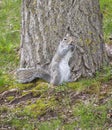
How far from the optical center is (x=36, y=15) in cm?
602

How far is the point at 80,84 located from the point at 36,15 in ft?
3.64

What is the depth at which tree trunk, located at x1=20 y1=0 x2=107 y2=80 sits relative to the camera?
5883mm

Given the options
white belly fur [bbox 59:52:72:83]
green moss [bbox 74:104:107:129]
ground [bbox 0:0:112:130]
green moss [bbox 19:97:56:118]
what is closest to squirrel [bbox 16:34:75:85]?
white belly fur [bbox 59:52:72:83]

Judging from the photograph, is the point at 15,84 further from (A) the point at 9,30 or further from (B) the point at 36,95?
(A) the point at 9,30

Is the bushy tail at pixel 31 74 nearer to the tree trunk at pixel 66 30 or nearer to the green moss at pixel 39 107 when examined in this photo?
the tree trunk at pixel 66 30

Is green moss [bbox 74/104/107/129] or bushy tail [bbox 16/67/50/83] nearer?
green moss [bbox 74/104/107/129]

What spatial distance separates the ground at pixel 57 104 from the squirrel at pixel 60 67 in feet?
0.33

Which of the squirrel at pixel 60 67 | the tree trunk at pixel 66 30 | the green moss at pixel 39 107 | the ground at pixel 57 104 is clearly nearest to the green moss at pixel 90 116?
the ground at pixel 57 104

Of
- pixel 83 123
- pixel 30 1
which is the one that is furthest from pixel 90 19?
pixel 83 123

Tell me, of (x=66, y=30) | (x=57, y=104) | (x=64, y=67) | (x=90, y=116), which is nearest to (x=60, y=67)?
(x=64, y=67)

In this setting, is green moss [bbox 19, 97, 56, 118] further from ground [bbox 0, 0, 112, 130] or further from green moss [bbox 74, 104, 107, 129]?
green moss [bbox 74, 104, 107, 129]

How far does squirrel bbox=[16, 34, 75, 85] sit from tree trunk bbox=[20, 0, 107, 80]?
0.10 meters

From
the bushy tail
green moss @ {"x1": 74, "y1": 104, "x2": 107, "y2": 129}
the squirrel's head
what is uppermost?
the squirrel's head

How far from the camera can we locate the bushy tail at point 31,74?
6008 mm
